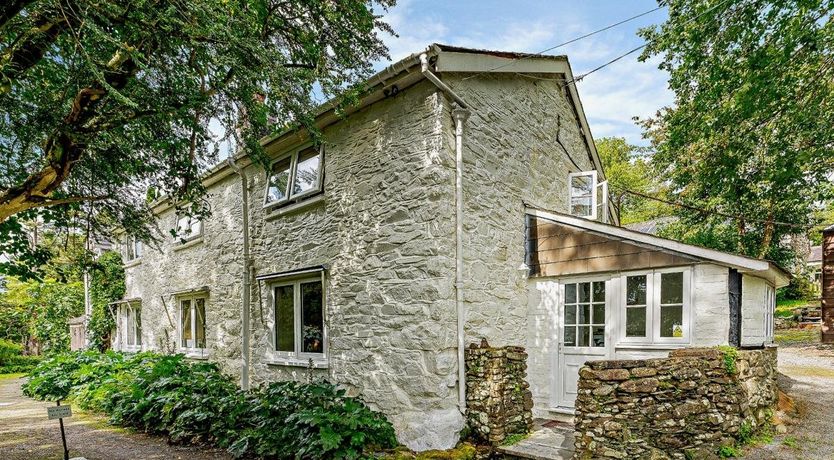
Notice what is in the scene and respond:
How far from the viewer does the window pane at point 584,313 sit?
21.9 feet

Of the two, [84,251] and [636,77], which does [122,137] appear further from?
[636,77]

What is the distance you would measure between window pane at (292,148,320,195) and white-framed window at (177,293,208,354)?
4626 mm

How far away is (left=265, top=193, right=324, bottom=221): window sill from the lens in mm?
7438

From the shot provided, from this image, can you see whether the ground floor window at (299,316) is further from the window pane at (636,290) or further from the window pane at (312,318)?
the window pane at (636,290)

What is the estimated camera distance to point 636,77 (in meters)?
8.56

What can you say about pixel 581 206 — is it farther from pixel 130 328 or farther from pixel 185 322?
pixel 130 328

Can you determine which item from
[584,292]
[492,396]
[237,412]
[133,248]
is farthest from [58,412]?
[133,248]

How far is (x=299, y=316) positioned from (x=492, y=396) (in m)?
3.92

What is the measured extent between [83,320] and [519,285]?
18790 mm

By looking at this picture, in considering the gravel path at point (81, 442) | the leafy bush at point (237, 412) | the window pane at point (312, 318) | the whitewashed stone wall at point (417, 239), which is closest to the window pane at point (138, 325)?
the leafy bush at point (237, 412)

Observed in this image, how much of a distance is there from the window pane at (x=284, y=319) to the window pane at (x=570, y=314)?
16.3 ft

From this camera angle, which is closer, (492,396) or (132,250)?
(492,396)

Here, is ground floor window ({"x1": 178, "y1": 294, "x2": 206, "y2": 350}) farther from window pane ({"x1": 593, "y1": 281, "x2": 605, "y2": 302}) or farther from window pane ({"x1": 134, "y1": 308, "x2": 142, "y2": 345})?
window pane ({"x1": 593, "y1": 281, "x2": 605, "y2": 302})

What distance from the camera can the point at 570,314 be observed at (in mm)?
6836
